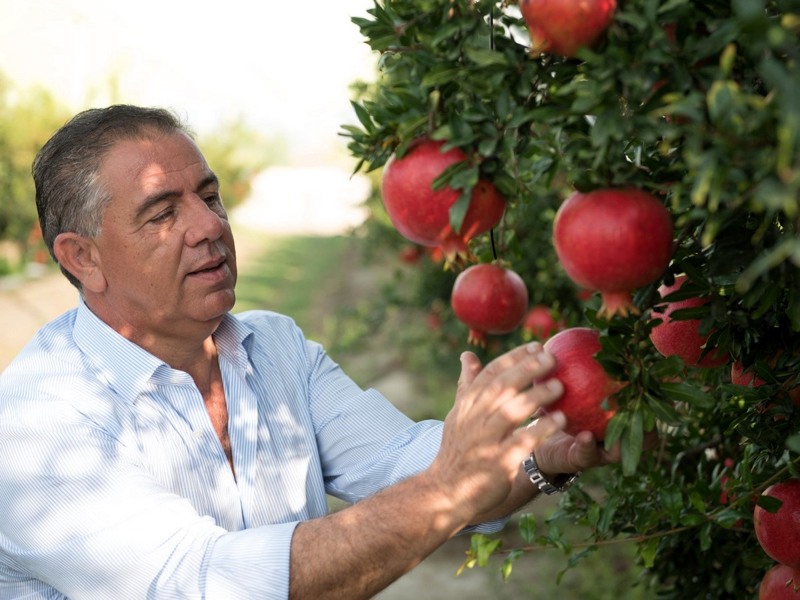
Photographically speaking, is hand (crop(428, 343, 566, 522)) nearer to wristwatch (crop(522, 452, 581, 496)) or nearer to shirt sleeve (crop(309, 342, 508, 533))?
wristwatch (crop(522, 452, 581, 496))

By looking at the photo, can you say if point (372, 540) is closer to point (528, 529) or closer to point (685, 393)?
point (528, 529)

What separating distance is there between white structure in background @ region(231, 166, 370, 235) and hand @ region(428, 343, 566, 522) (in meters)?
14.4

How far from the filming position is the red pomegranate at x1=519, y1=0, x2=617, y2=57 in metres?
0.93

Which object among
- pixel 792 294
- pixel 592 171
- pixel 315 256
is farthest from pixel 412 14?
pixel 315 256

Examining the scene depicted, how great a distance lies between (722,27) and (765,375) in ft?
2.06

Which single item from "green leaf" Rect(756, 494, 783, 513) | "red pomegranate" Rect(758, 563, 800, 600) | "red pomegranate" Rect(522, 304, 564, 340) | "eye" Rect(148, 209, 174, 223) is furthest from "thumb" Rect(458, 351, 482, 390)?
"red pomegranate" Rect(522, 304, 564, 340)

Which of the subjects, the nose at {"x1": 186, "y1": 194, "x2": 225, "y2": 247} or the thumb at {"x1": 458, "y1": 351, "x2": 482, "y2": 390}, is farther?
the nose at {"x1": 186, "y1": 194, "x2": 225, "y2": 247}

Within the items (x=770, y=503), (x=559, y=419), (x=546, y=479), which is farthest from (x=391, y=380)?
(x=559, y=419)

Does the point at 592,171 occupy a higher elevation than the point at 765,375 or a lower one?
higher

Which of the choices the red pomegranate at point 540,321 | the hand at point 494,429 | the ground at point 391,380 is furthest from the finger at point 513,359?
the ground at point 391,380

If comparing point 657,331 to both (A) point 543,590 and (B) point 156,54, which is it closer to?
(A) point 543,590

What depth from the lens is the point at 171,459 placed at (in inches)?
73.9

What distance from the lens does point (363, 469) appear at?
2.11 m

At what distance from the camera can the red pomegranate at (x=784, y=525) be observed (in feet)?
4.29
